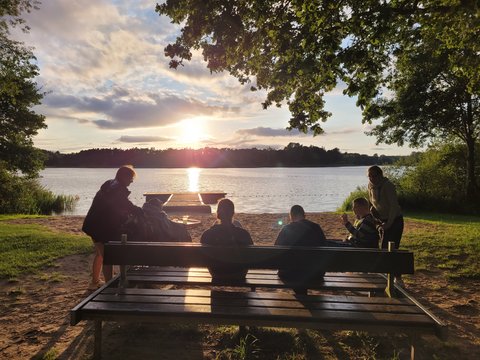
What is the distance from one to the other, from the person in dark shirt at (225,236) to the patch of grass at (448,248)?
15.1 feet

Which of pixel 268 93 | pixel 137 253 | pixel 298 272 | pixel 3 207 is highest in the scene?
pixel 268 93

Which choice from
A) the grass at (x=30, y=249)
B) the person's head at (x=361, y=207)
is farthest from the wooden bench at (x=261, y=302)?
the grass at (x=30, y=249)

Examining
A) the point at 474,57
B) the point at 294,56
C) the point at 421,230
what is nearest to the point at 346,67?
the point at 294,56

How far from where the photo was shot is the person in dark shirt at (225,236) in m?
4.46

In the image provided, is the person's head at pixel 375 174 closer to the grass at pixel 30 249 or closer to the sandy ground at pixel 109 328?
the sandy ground at pixel 109 328

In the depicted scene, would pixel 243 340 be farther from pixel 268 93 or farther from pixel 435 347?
pixel 268 93

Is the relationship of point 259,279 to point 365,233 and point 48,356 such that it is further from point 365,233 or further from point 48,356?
point 48,356

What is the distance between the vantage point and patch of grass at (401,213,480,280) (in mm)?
7781

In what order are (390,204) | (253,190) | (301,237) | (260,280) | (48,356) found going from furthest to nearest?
(253,190), (390,204), (260,280), (301,237), (48,356)

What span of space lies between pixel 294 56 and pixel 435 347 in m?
5.31

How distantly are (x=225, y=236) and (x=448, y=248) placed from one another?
7473 mm

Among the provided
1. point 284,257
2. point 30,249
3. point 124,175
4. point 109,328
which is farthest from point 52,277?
point 284,257

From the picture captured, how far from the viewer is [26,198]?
24.8 meters

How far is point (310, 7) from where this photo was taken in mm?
6434
